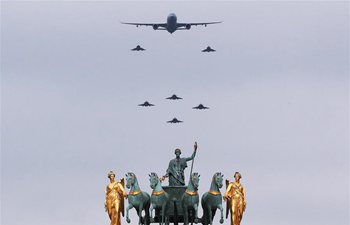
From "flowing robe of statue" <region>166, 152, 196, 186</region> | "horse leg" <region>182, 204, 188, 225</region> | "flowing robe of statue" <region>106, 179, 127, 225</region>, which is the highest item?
"flowing robe of statue" <region>166, 152, 196, 186</region>

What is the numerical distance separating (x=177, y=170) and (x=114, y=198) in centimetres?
373

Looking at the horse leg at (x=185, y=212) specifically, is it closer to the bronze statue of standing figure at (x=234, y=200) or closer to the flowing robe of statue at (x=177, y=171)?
the flowing robe of statue at (x=177, y=171)

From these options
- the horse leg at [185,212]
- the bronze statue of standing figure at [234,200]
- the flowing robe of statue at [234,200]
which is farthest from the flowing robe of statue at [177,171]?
the flowing robe of statue at [234,200]

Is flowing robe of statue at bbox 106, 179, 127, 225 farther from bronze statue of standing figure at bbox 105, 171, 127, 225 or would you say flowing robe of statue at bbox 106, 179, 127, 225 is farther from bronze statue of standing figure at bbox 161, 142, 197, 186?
bronze statue of standing figure at bbox 161, 142, 197, 186

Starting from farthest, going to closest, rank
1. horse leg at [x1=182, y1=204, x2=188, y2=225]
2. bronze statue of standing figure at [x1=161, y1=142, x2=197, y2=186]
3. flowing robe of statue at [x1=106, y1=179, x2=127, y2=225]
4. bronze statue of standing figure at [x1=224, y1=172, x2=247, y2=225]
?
1. flowing robe of statue at [x1=106, y1=179, x2=127, y2=225]
2. bronze statue of standing figure at [x1=161, y1=142, x2=197, y2=186]
3. horse leg at [x1=182, y1=204, x2=188, y2=225]
4. bronze statue of standing figure at [x1=224, y1=172, x2=247, y2=225]

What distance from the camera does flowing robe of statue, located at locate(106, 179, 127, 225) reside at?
178 m

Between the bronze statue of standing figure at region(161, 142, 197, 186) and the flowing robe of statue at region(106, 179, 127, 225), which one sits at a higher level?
the bronze statue of standing figure at region(161, 142, 197, 186)

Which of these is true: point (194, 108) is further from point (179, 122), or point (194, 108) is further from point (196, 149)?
point (196, 149)

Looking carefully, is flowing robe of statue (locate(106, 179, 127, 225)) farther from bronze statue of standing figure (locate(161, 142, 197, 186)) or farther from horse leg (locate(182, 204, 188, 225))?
horse leg (locate(182, 204, 188, 225))

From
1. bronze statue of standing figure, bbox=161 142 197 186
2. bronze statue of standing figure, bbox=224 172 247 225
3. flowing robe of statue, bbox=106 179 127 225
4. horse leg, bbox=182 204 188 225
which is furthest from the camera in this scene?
flowing robe of statue, bbox=106 179 127 225

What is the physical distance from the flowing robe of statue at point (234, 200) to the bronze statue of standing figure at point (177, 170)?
2.73m

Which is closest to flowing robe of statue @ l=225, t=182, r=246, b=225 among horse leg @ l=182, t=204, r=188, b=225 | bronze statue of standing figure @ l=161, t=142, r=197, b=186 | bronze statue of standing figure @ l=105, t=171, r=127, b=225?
horse leg @ l=182, t=204, r=188, b=225

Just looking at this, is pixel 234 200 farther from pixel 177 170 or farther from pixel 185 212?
pixel 177 170

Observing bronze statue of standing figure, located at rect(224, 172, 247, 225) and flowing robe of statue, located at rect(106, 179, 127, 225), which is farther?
flowing robe of statue, located at rect(106, 179, 127, 225)
